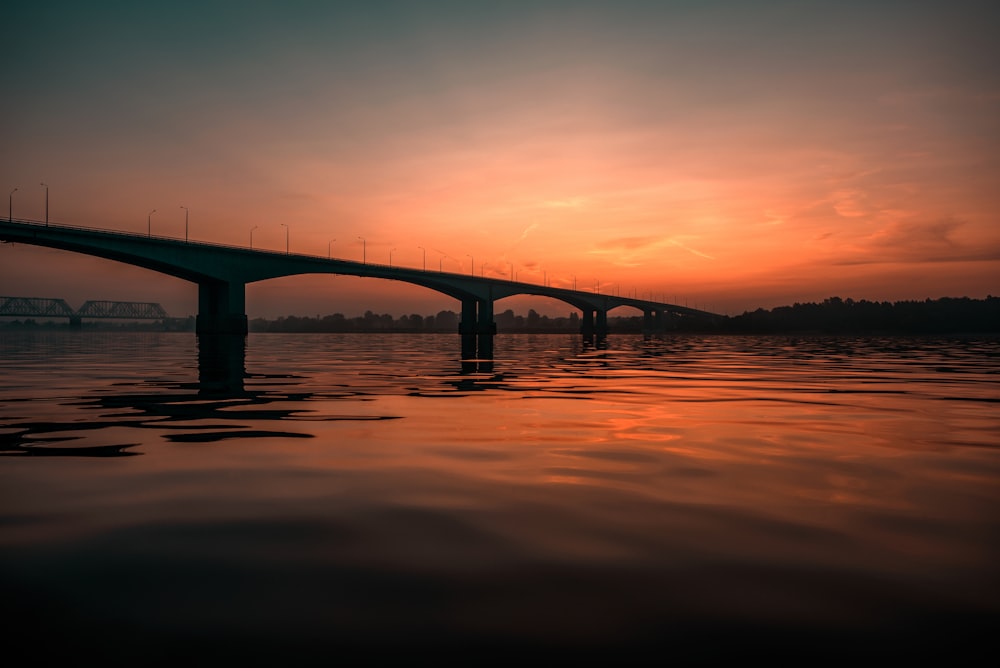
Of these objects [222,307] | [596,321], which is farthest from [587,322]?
[222,307]

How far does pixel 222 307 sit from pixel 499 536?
86106 mm

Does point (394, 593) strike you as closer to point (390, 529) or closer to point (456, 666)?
point (456, 666)

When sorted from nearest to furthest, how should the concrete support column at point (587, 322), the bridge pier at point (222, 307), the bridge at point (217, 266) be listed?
1. the bridge at point (217, 266)
2. the bridge pier at point (222, 307)
3. the concrete support column at point (587, 322)

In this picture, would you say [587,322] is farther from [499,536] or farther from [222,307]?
[499,536]

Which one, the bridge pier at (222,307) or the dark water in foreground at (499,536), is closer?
the dark water in foreground at (499,536)

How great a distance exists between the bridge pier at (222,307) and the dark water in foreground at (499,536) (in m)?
75.6

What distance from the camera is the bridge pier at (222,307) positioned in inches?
3300

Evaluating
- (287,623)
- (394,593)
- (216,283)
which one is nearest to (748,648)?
(394,593)

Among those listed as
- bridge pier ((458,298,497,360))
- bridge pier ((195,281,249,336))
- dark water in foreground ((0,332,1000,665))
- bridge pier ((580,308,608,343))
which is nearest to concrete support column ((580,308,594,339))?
bridge pier ((580,308,608,343))

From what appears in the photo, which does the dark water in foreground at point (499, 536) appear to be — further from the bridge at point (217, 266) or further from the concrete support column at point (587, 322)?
the concrete support column at point (587, 322)

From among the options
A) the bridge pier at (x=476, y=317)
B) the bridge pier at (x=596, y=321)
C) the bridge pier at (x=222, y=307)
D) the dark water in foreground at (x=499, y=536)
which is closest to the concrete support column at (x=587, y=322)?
the bridge pier at (x=596, y=321)

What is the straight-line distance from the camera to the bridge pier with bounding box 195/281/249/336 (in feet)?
275

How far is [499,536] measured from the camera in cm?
559

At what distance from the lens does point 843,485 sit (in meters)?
7.45
